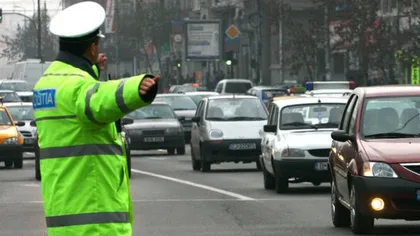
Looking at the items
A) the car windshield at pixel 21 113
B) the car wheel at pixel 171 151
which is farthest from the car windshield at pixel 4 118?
the car wheel at pixel 171 151

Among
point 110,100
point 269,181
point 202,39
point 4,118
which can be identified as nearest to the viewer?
point 110,100

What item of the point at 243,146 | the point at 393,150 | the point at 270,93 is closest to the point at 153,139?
the point at 243,146

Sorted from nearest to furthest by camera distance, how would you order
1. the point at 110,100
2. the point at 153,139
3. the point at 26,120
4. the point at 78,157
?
the point at 110,100, the point at 78,157, the point at 153,139, the point at 26,120

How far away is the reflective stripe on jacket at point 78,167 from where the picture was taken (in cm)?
623

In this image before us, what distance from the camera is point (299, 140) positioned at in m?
22.3

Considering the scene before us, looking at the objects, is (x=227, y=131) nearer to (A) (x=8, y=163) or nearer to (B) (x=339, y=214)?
(A) (x=8, y=163)

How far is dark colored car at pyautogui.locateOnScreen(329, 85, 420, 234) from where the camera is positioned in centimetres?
1448

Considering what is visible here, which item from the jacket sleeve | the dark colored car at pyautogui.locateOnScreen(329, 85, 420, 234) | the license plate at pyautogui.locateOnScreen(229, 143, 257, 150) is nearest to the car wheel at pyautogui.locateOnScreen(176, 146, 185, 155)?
the license plate at pyautogui.locateOnScreen(229, 143, 257, 150)

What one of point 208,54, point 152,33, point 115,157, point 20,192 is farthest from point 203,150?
point 152,33

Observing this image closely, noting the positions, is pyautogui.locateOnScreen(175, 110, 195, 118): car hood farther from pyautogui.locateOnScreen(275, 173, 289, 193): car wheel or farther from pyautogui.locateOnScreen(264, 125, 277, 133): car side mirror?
pyautogui.locateOnScreen(275, 173, 289, 193): car wheel

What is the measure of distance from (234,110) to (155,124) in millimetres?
7699

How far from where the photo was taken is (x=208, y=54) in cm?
8806

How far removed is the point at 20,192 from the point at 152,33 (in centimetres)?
8592

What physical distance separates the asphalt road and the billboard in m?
56.3
